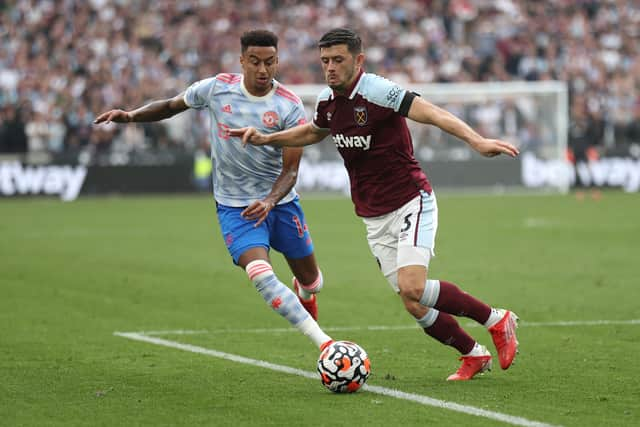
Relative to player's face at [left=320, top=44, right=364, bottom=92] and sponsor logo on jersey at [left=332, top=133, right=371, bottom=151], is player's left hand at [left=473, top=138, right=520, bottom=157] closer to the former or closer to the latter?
sponsor logo on jersey at [left=332, top=133, right=371, bottom=151]

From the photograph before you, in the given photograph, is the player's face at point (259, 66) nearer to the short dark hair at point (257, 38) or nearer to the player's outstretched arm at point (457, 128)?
the short dark hair at point (257, 38)

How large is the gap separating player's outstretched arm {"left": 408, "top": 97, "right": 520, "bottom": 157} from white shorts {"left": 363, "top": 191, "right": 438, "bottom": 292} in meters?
0.67

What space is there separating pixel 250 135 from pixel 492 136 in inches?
1003

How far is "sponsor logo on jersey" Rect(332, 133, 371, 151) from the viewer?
26.5ft

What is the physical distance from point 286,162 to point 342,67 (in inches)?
51.5

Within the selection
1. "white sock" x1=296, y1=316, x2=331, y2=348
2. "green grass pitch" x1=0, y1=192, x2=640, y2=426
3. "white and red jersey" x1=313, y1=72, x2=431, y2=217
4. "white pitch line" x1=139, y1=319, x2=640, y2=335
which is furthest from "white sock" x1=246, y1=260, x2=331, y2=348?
"white pitch line" x1=139, y1=319, x2=640, y2=335

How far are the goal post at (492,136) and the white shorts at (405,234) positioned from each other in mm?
23747

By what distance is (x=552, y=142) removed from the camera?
33.2m

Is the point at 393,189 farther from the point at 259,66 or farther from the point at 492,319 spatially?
the point at 259,66

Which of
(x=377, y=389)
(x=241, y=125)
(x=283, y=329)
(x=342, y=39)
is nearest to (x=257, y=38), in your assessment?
(x=241, y=125)

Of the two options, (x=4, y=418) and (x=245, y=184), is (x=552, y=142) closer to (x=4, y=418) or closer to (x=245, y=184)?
(x=245, y=184)

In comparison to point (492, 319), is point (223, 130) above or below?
above

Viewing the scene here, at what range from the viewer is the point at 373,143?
26.6 feet

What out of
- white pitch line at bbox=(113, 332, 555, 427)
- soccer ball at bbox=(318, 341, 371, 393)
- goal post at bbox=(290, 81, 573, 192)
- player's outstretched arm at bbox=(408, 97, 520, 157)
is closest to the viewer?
white pitch line at bbox=(113, 332, 555, 427)
